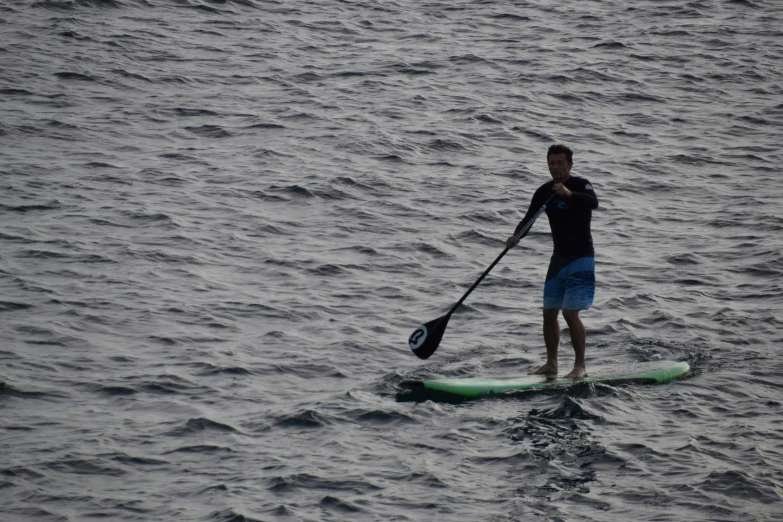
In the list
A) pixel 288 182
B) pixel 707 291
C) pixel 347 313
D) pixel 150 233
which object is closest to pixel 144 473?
pixel 347 313

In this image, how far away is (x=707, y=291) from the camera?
459 inches

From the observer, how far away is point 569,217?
349 inches

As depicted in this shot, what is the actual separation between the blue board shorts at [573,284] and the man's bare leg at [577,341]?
0.09 m

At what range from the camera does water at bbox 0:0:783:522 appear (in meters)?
7.38

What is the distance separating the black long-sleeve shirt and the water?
124 centimetres

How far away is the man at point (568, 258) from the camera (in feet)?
28.7

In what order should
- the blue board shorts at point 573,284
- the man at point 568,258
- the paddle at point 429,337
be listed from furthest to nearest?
the paddle at point 429,337
the blue board shorts at point 573,284
the man at point 568,258

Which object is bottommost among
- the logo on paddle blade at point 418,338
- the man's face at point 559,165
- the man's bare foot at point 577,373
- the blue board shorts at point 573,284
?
the man's bare foot at point 577,373

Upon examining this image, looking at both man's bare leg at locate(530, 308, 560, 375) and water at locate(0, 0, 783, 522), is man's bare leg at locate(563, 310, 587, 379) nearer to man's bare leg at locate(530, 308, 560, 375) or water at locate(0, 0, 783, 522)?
man's bare leg at locate(530, 308, 560, 375)

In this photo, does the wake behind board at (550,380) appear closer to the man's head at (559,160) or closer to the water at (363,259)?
the water at (363,259)

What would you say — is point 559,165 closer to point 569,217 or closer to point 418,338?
point 569,217

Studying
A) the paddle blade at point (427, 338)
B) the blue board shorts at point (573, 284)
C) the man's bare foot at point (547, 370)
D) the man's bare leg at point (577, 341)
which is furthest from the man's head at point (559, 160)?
the man's bare foot at point (547, 370)

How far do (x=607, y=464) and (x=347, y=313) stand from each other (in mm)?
3911

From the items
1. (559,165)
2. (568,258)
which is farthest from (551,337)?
(559,165)
